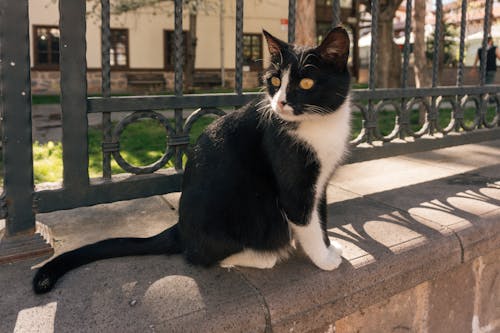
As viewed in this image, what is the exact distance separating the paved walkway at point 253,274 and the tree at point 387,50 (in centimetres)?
916

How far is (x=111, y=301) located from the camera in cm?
136

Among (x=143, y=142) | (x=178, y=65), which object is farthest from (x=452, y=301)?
(x=143, y=142)

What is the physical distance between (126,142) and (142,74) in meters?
14.0

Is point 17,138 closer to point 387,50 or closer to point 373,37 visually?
point 373,37

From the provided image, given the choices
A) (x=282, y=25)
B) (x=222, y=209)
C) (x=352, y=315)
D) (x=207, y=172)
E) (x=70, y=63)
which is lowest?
(x=352, y=315)

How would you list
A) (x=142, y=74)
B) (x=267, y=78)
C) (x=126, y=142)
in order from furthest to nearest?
1. (x=142, y=74)
2. (x=126, y=142)
3. (x=267, y=78)

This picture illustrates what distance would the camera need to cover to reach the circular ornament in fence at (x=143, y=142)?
73.7 inches

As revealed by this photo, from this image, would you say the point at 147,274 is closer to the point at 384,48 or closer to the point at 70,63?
the point at 70,63

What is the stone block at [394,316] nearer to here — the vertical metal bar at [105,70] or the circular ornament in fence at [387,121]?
the circular ornament in fence at [387,121]

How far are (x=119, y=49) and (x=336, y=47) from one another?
18599 millimetres

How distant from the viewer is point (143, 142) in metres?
5.52

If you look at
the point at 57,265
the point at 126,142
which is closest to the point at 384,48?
the point at 126,142

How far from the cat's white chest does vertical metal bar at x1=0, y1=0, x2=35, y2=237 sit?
1.02 meters

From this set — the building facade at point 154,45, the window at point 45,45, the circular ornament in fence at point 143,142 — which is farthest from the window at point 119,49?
the circular ornament in fence at point 143,142
